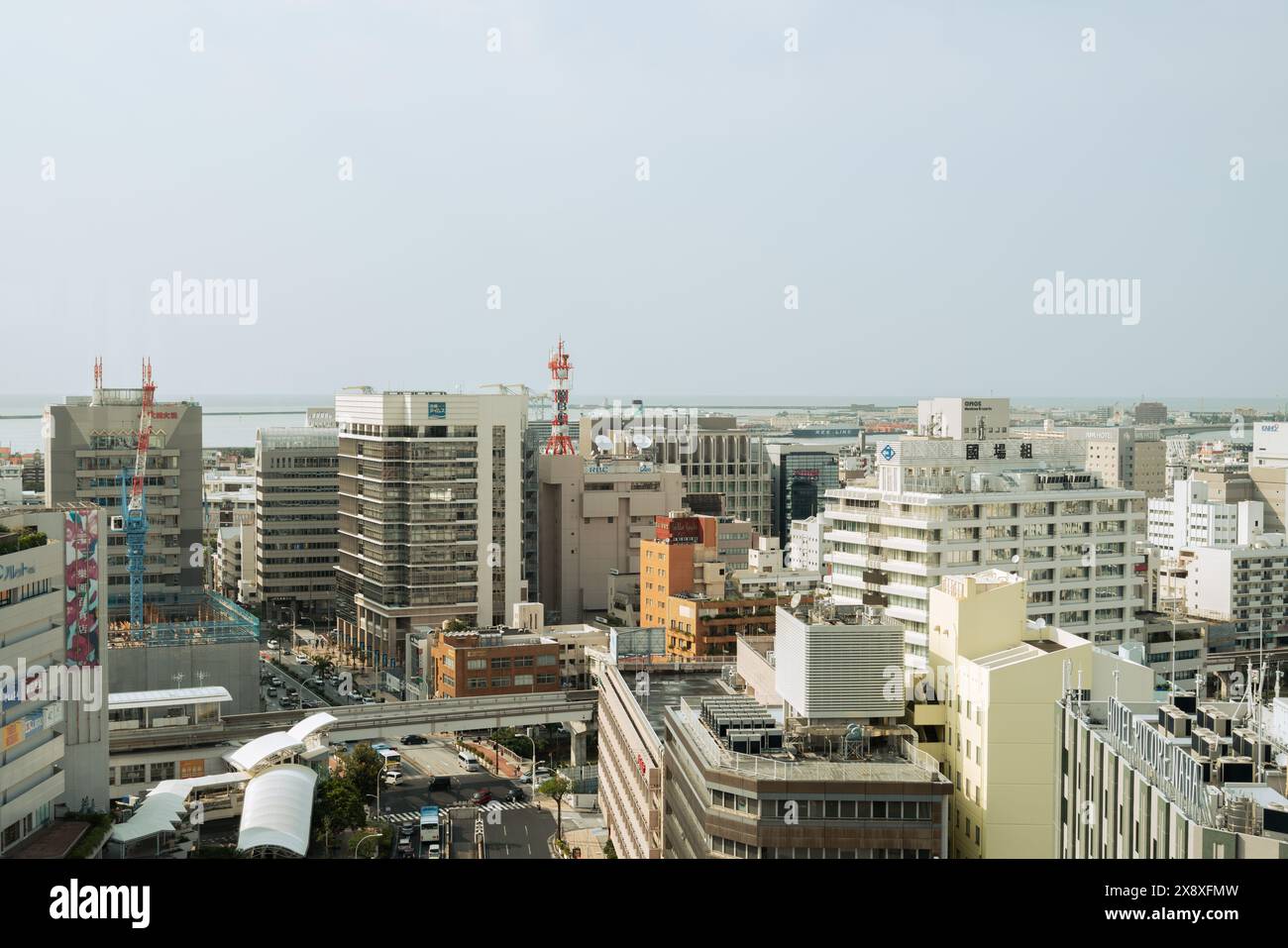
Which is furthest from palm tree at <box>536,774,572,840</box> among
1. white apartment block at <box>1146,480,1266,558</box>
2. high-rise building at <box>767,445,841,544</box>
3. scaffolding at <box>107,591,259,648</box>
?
high-rise building at <box>767,445,841,544</box>

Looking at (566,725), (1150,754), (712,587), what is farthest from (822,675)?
(712,587)

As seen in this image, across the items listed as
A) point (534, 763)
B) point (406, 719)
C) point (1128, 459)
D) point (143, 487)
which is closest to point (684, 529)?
point (534, 763)

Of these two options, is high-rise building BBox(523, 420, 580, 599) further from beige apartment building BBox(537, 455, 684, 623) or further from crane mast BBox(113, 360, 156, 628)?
crane mast BBox(113, 360, 156, 628)

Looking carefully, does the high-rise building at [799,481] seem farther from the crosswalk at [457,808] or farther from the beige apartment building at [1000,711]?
the beige apartment building at [1000,711]

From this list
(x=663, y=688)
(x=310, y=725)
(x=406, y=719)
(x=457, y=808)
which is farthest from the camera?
(x=406, y=719)

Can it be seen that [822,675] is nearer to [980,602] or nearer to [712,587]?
[980,602]

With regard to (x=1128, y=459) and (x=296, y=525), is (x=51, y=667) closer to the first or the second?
(x=296, y=525)
